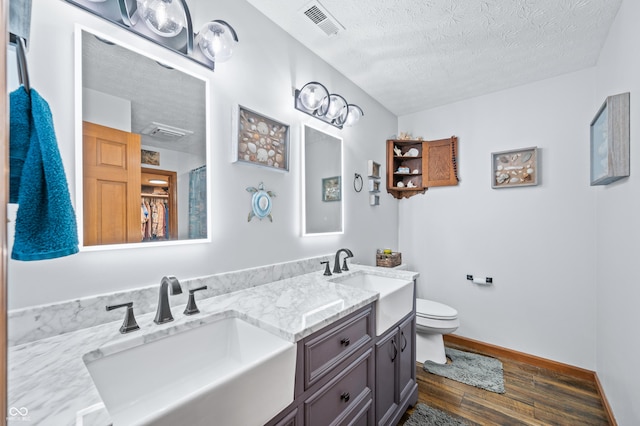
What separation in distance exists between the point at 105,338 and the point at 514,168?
3.06 m

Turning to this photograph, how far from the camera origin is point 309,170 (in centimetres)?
193

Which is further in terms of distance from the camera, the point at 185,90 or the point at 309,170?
the point at 309,170

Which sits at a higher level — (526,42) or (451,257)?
(526,42)

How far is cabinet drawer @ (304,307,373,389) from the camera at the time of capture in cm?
100

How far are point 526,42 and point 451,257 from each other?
74.5 inches

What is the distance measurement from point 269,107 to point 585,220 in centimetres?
261

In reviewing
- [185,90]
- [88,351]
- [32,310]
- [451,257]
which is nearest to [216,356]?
[88,351]

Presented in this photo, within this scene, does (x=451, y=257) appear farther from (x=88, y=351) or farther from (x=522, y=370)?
(x=88, y=351)

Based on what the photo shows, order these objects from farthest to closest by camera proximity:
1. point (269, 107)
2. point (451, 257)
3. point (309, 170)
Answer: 1. point (451, 257)
2. point (309, 170)
3. point (269, 107)

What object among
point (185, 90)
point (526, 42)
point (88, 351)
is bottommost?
point (88, 351)

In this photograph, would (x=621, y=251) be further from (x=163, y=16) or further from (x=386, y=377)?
(x=163, y=16)

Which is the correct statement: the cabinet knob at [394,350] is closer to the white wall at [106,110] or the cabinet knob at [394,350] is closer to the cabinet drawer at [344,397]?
the cabinet drawer at [344,397]

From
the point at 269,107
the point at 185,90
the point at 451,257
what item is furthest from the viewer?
the point at 451,257

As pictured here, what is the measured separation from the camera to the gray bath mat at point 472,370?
206 centimetres
